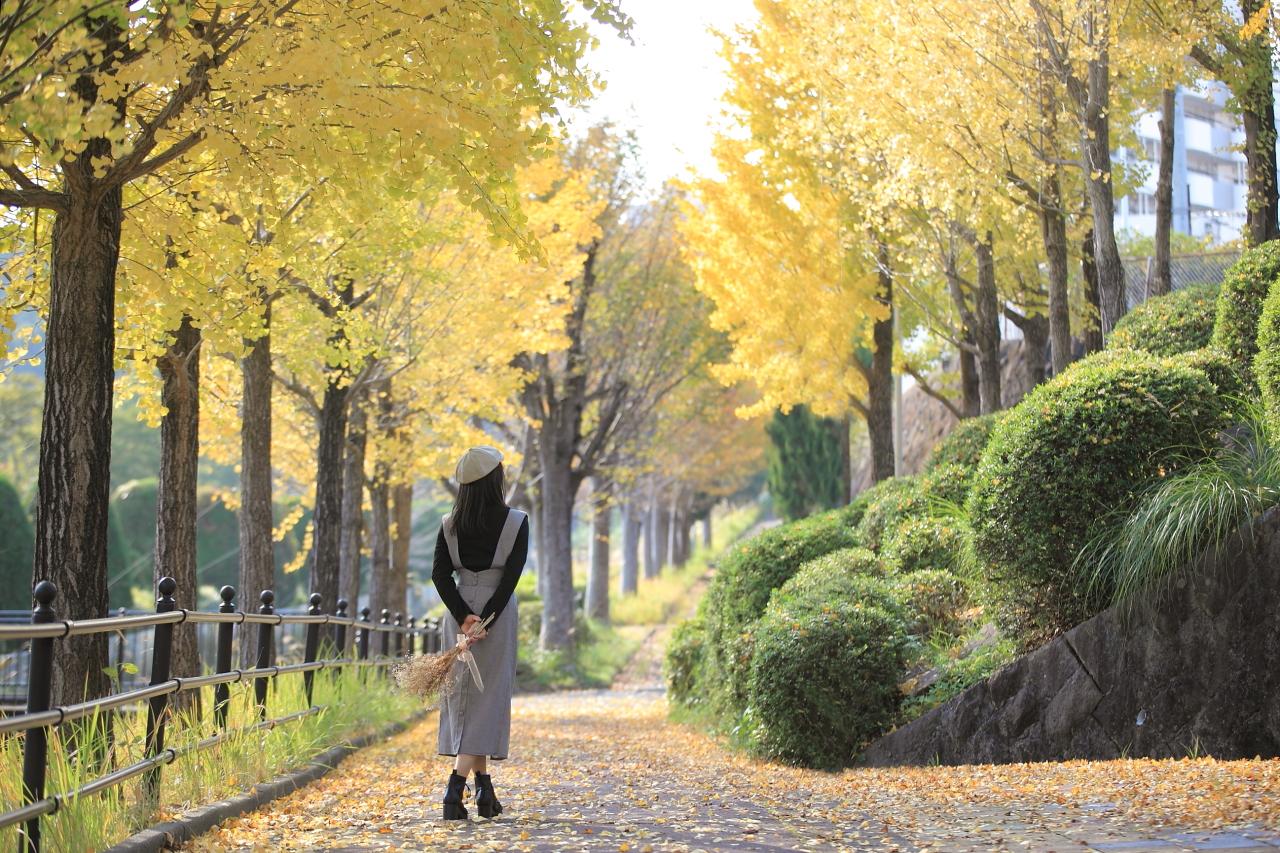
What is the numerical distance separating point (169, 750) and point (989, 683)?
16.9 ft

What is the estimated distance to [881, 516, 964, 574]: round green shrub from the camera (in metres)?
11.8

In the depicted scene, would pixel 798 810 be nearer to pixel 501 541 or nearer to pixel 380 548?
pixel 501 541

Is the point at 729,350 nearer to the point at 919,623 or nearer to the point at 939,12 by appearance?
the point at 939,12

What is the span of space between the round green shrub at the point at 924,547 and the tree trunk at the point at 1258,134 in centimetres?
426

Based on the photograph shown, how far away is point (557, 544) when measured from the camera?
27.2 m

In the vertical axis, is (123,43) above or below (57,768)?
above

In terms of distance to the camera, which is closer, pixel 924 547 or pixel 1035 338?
pixel 924 547

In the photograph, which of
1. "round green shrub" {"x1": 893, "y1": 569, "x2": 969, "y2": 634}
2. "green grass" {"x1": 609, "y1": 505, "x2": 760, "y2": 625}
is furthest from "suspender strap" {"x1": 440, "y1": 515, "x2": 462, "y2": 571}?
"green grass" {"x1": 609, "y1": 505, "x2": 760, "y2": 625}

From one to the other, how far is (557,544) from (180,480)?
17.6 m

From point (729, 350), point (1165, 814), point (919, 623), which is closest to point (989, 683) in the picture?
point (919, 623)

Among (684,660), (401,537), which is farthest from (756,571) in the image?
(401,537)

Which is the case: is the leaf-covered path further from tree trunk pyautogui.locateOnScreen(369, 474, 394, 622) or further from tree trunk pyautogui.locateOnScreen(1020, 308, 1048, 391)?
tree trunk pyautogui.locateOnScreen(369, 474, 394, 622)

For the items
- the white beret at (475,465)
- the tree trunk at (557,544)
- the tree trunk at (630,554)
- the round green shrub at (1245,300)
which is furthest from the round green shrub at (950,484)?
the tree trunk at (630,554)

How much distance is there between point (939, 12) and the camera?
1250 cm
